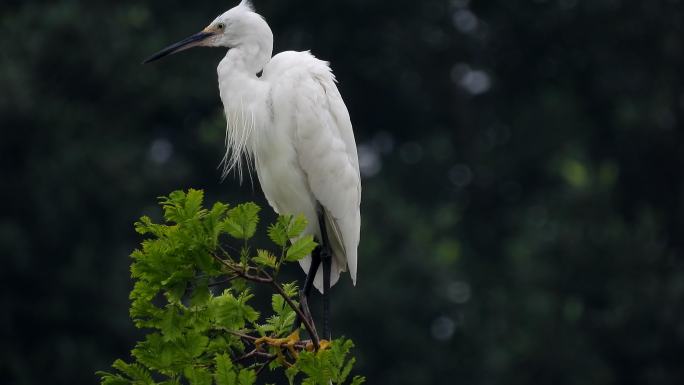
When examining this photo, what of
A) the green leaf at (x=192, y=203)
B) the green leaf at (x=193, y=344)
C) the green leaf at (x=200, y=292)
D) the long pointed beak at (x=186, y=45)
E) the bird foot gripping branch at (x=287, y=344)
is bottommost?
the bird foot gripping branch at (x=287, y=344)

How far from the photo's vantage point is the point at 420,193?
1611cm

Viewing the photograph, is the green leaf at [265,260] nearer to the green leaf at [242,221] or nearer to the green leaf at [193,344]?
the green leaf at [242,221]

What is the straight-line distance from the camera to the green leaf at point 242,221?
3953 mm

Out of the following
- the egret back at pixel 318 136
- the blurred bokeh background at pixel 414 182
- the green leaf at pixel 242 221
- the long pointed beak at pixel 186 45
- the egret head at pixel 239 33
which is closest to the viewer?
the green leaf at pixel 242 221

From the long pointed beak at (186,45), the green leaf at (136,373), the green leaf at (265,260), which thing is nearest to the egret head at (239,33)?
the long pointed beak at (186,45)

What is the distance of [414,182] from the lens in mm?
16250

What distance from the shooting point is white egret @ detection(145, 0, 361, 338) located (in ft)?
17.4

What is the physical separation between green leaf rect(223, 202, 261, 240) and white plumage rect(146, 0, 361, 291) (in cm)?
135

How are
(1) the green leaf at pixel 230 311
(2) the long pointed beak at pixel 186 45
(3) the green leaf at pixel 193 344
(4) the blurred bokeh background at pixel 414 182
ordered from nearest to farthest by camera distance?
1. (3) the green leaf at pixel 193 344
2. (1) the green leaf at pixel 230 311
3. (2) the long pointed beak at pixel 186 45
4. (4) the blurred bokeh background at pixel 414 182

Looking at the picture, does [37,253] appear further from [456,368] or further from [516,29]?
[516,29]

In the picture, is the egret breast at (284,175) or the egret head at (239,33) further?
the egret head at (239,33)

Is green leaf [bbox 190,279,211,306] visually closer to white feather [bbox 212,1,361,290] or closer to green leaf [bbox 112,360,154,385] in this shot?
green leaf [bbox 112,360,154,385]

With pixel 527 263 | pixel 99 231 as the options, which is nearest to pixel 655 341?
pixel 527 263

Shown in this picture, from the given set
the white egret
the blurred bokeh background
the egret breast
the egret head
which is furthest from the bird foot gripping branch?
the blurred bokeh background
